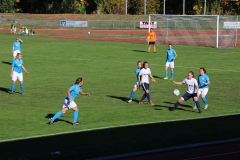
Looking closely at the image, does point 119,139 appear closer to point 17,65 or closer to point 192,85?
point 192,85

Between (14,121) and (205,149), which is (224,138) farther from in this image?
(14,121)

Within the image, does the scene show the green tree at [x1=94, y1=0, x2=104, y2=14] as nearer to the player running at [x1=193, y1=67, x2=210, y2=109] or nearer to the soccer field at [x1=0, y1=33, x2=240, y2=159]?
the soccer field at [x1=0, y1=33, x2=240, y2=159]

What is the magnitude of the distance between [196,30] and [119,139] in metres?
61.4

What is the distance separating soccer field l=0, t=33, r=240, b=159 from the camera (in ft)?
70.6

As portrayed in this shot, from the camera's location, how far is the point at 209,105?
25000mm

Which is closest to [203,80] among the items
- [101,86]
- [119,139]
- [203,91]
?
[203,91]

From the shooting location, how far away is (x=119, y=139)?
58.3 feet

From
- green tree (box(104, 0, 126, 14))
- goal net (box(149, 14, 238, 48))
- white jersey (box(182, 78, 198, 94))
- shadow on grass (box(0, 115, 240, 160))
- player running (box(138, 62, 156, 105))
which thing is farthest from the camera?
green tree (box(104, 0, 126, 14))

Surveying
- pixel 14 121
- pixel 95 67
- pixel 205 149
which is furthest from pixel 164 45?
pixel 205 149

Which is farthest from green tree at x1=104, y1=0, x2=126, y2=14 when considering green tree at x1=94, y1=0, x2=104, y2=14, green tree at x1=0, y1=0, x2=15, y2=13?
green tree at x1=0, y1=0, x2=15, y2=13

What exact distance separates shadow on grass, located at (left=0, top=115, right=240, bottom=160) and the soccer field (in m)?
1.10

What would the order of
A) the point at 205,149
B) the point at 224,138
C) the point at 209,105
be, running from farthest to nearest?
the point at 209,105 → the point at 224,138 → the point at 205,149

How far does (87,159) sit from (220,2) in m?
97.8

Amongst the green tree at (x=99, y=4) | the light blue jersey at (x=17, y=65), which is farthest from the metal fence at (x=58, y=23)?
the light blue jersey at (x=17, y=65)
